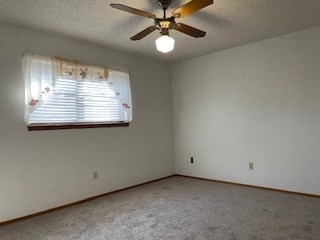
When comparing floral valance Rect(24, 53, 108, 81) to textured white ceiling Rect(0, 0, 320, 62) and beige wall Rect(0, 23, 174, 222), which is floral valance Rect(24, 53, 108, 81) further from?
textured white ceiling Rect(0, 0, 320, 62)

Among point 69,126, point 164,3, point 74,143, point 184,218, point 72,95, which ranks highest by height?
point 164,3

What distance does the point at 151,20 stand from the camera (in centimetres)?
287

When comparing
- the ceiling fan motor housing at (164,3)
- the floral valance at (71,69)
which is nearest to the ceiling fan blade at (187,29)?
the ceiling fan motor housing at (164,3)

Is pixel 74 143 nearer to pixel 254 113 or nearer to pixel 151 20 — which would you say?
pixel 151 20

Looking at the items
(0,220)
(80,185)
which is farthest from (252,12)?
(0,220)

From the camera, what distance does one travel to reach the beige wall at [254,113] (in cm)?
336

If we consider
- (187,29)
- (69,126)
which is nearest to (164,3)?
(187,29)

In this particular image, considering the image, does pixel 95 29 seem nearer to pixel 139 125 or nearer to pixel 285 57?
pixel 139 125

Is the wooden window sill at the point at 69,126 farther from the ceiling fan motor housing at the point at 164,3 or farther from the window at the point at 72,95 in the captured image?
the ceiling fan motor housing at the point at 164,3

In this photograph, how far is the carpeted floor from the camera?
2.40m

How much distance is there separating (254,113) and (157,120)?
1707mm

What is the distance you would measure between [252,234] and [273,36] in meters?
2.70

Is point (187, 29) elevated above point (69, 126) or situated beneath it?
elevated above

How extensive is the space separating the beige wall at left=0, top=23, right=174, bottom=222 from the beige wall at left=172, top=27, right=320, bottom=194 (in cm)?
49
